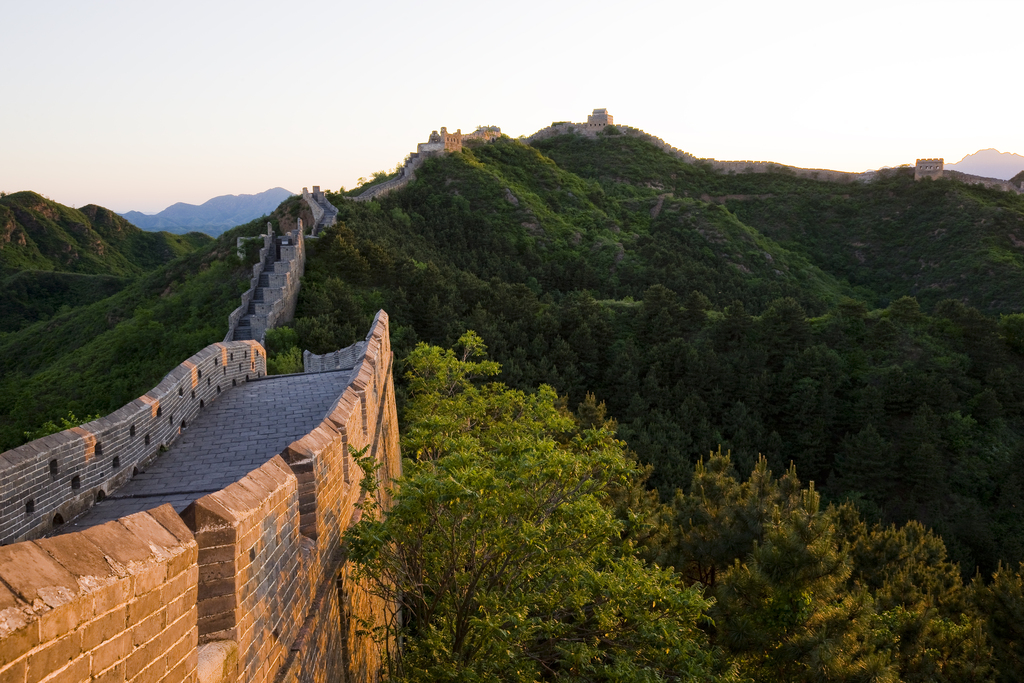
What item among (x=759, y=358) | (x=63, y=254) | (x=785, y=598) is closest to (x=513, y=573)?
(x=785, y=598)

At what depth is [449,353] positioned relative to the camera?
58.2 ft

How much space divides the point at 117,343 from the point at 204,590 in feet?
80.9

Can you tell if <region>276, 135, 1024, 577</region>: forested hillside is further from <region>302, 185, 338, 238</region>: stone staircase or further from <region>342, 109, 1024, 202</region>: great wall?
<region>342, 109, 1024, 202</region>: great wall

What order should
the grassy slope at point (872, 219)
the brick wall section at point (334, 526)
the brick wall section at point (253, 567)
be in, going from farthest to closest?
the grassy slope at point (872, 219) < the brick wall section at point (334, 526) < the brick wall section at point (253, 567)

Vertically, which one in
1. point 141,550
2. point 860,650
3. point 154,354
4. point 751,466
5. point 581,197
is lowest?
point 751,466

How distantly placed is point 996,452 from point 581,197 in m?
40.0

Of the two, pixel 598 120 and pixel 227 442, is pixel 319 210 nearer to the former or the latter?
pixel 227 442

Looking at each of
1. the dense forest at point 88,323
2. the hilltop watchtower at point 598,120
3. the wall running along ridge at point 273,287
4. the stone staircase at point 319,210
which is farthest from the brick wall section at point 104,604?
the hilltop watchtower at point 598,120

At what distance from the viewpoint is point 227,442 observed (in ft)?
27.5

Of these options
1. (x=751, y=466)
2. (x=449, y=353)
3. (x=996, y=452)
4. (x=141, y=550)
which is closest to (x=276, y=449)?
(x=141, y=550)

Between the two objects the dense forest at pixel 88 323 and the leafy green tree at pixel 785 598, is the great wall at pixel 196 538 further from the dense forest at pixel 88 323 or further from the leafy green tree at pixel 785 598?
the leafy green tree at pixel 785 598

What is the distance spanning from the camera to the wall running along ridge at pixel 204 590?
5.81 feet

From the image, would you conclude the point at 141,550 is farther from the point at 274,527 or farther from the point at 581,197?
the point at 581,197

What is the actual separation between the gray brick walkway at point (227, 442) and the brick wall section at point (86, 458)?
0.51 ft
